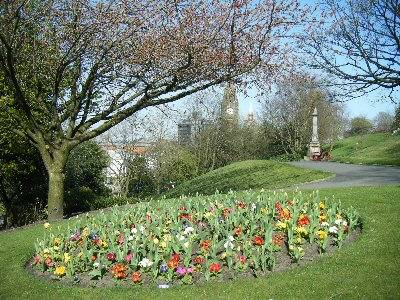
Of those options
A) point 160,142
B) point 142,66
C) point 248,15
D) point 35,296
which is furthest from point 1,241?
point 160,142

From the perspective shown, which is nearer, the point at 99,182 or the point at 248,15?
the point at 248,15

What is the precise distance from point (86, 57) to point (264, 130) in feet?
120

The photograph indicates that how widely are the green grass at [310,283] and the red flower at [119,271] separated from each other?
9.7 inches

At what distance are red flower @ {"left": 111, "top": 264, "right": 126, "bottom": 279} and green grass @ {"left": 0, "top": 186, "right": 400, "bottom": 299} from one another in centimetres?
25

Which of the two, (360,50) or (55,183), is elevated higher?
(360,50)

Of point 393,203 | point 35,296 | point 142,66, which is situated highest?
point 142,66

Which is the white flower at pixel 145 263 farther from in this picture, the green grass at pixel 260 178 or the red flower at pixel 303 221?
the green grass at pixel 260 178

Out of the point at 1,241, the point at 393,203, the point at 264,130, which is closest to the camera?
the point at 393,203

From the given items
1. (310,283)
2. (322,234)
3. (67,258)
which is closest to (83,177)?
(67,258)

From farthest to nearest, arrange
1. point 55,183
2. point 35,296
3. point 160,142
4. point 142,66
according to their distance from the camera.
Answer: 1. point 160,142
2. point 55,183
3. point 142,66
4. point 35,296

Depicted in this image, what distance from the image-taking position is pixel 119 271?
5.86 m

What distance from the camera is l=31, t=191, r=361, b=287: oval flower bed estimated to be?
589 cm

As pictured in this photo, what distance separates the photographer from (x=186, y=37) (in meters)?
10.8

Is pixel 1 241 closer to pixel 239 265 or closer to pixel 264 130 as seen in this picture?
pixel 239 265
